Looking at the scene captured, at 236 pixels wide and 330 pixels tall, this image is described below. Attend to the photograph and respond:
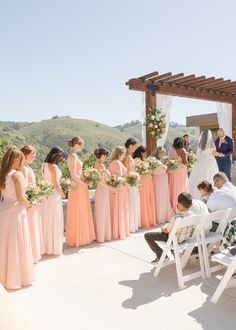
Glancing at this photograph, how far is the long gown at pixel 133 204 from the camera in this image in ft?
24.1

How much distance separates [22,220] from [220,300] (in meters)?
2.77

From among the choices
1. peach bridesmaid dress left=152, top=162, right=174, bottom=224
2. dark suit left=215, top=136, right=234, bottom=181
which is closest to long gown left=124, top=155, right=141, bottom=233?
peach bridesmaid dress left=152, top=162, right=174, bottom=224

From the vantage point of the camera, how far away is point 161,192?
8.20m

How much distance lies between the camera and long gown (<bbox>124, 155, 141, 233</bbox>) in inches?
290

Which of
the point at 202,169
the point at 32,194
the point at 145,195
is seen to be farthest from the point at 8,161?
the point at 202,169

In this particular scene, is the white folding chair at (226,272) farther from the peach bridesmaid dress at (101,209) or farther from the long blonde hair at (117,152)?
the long blonde hair at (117,152)

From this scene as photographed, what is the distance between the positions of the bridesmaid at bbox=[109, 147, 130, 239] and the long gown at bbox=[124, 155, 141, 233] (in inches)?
13.5

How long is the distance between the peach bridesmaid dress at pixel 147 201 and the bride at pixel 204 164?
7.81 feet

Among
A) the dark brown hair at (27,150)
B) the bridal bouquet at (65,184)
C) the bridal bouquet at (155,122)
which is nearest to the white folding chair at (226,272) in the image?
the bridal bouquet at (65,184)

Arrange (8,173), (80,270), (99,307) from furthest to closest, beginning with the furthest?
(80,270), (8,173), (99,307)

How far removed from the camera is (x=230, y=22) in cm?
998

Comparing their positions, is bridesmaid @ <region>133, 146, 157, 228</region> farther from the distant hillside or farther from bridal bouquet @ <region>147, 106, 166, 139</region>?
the distant hillside

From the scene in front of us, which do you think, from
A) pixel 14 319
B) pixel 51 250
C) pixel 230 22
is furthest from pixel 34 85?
pixel 14 319

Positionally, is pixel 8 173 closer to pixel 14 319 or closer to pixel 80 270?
pixel 80 270
